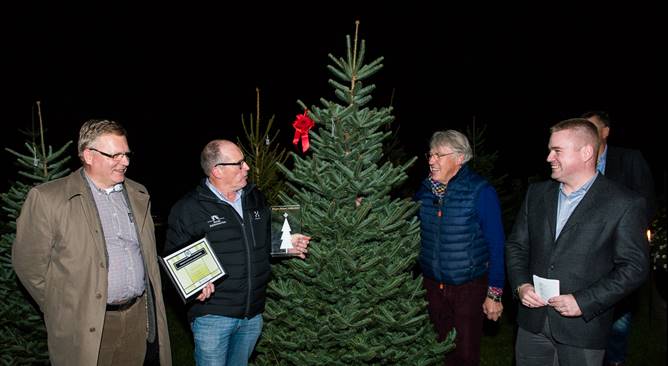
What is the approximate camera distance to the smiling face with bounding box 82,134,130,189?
3564mm

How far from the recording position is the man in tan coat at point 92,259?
3430 millimetres

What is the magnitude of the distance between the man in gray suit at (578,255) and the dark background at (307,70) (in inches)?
614

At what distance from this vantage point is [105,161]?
3574mm

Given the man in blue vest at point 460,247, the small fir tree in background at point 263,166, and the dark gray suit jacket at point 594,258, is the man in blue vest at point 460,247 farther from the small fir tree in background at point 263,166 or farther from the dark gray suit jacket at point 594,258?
the small fir tree in background at point 263,166

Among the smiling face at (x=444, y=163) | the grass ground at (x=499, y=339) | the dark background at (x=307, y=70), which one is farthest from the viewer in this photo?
the dark background at (x=307, y=70)

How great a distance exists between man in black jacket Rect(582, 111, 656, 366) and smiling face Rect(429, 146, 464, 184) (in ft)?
5.42

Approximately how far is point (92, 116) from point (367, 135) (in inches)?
807

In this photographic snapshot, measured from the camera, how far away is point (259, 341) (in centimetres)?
434

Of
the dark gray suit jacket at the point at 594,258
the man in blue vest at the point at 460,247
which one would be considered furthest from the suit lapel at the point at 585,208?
the man in blue vest at the point at 460,247

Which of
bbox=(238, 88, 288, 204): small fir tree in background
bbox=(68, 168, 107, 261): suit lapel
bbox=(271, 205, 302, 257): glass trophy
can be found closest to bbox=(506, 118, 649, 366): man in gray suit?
bbox=(271, 205, 302, 257): glass trophy

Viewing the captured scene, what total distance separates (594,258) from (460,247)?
1.17 meters

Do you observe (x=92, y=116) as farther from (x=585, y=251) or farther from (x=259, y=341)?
(x=585, y=251)

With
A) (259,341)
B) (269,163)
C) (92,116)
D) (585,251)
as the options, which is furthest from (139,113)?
(585,251)

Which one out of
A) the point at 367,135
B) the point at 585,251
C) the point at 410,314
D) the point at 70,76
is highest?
the point at 70,76
